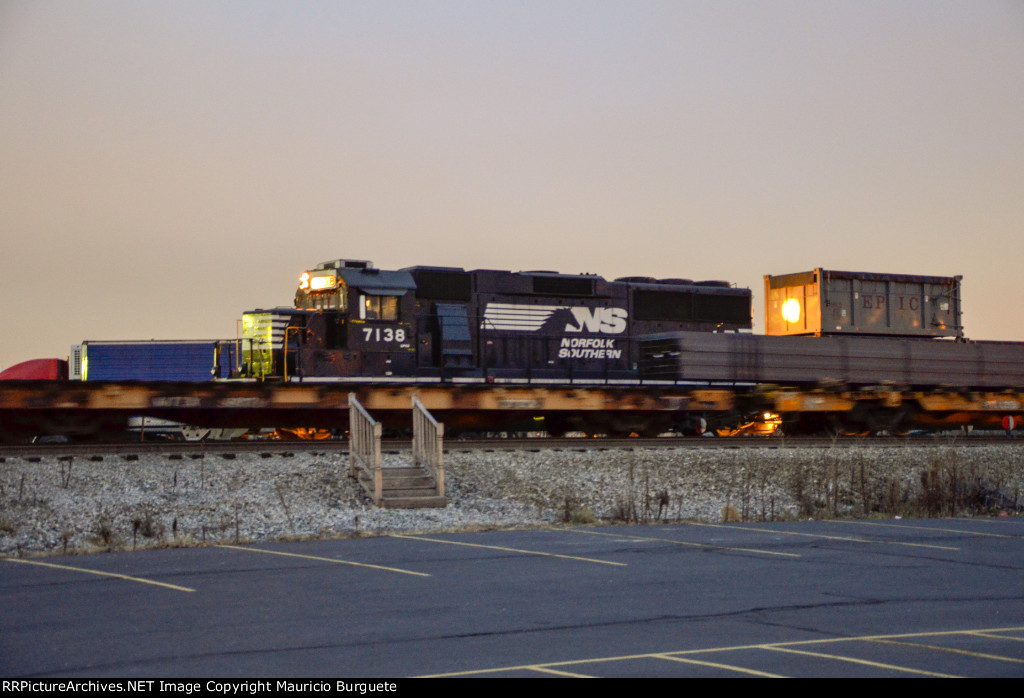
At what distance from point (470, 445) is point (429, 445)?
4461 millimetres

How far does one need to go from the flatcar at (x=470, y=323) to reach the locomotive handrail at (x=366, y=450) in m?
5.47

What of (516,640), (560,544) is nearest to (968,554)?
(560,544)

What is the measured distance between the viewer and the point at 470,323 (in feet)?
75.7

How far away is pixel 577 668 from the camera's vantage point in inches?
217

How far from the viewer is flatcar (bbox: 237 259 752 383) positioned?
21312 mm

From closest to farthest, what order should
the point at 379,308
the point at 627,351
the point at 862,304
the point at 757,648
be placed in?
the point at 757,648
the point at 379,308
the point at 627,351
the point at 862,304

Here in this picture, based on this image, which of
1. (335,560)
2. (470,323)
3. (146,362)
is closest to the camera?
(335,560)

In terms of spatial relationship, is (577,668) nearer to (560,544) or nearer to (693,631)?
(693,631)

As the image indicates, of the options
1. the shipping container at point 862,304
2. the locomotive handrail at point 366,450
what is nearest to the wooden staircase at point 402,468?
the locomotive handrail at point 366,450

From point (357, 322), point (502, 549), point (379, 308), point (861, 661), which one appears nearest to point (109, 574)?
point (502, 549)

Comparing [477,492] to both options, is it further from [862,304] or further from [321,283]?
[862,304]

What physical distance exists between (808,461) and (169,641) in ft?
45.8

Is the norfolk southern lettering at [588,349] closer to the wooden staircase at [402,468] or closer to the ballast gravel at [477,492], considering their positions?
the ballast gravel at [477,492]

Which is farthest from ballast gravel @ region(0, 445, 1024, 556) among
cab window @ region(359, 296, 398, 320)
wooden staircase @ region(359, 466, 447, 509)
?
cab window @ region(359, 296, 398, 320)
